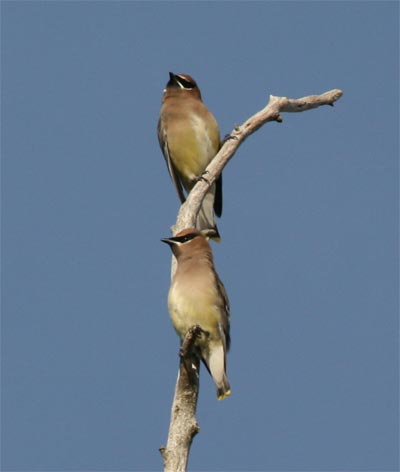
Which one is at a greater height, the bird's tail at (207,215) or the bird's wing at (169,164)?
the bird's wing at (169,164)

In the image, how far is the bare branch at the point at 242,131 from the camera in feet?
30.5

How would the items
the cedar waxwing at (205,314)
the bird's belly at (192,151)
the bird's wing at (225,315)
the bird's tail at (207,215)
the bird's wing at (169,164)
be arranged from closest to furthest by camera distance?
1. the cedar waxwing at (205,314)
2. the bird's wing at (225,315)
3. the bird's belly at (192,151)
4. the bird's tail at (207,215)
5. the bird's wing at (169,164)

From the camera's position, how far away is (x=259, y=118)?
9562 mm

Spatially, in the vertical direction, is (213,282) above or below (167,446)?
above

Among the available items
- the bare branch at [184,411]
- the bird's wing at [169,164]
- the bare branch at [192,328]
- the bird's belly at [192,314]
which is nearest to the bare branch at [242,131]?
the bare branch at [192,328]

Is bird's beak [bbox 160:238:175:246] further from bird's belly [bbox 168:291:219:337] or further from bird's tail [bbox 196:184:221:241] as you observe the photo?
bird's tail [bbox 196:184:221:241]

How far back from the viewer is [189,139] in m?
10.1

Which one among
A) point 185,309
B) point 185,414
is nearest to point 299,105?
point 185,309

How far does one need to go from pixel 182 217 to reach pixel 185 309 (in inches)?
51.4

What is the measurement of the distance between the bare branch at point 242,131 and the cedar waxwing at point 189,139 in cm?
31

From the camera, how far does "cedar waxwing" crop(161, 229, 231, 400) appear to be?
26.1ft

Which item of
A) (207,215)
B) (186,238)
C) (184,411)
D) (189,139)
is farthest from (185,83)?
(184,411)

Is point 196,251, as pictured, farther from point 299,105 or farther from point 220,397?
point 299,105

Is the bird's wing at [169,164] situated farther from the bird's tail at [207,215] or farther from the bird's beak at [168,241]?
the bird's beak at [168,241]
